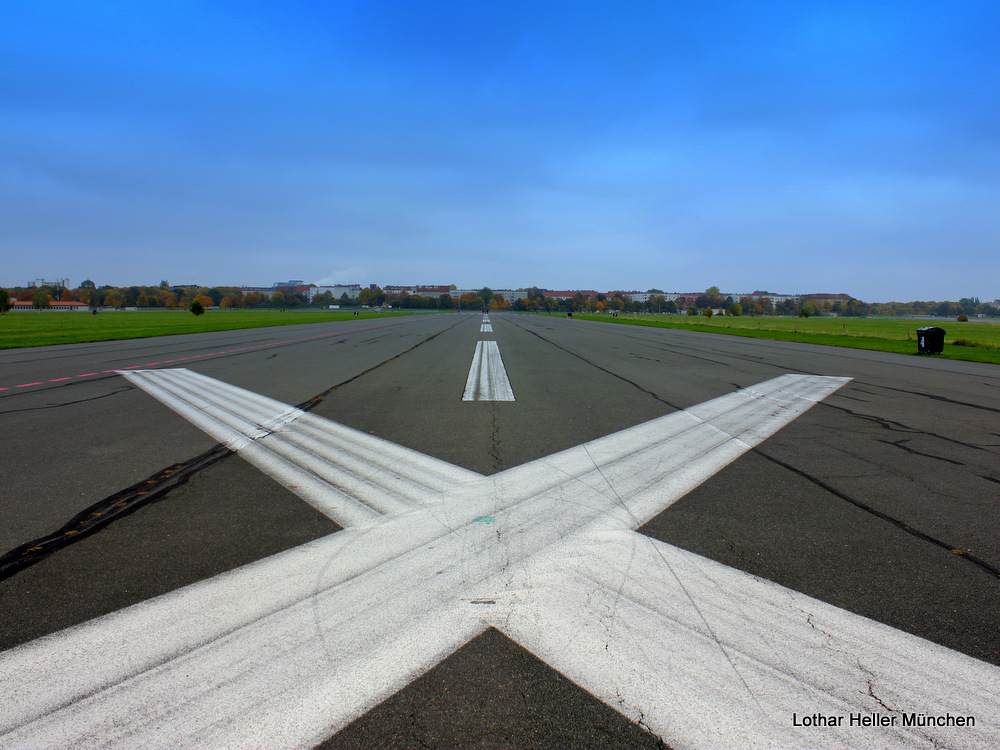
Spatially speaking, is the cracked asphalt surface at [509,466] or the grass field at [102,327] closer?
the cracked asphalt surface at [509,466]

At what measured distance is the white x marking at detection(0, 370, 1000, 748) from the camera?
1.89 metres

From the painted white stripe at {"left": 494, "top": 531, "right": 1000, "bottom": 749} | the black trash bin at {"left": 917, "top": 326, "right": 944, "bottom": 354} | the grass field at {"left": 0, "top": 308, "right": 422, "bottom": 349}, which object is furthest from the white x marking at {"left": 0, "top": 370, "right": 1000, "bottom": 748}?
the grass field at {"left": 0, "top": 308, "right": 422, "bottom": 349}

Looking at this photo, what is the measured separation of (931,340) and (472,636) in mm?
23797

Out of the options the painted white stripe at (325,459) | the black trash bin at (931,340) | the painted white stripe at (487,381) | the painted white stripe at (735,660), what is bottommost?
the painted white stripe at (735,660)

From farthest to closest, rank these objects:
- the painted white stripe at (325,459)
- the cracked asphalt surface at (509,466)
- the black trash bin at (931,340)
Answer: the black trash bin at (931,340), the painted white stripe at (325,459), the cracked asphalt surface at (509,466)

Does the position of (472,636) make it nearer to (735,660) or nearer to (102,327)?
(735,660)

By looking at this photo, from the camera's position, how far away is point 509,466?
4887 millimetres

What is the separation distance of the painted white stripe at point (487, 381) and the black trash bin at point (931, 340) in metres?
16.5

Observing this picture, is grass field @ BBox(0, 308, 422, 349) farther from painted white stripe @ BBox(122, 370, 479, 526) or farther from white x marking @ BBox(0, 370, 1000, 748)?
white x marking @ BBox(0, 370, 1000, 748)

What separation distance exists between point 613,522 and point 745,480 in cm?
165

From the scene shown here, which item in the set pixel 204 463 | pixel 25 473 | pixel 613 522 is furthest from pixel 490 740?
pixel 25 473

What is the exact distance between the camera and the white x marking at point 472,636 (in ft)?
6.21

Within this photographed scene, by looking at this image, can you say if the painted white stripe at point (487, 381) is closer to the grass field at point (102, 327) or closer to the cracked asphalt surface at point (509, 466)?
the cracked asphalt surface at point (509, 466)

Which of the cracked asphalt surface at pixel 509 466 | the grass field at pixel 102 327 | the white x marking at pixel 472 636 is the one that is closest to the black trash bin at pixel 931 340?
the cracked asphalt surface at pixel 509 466
